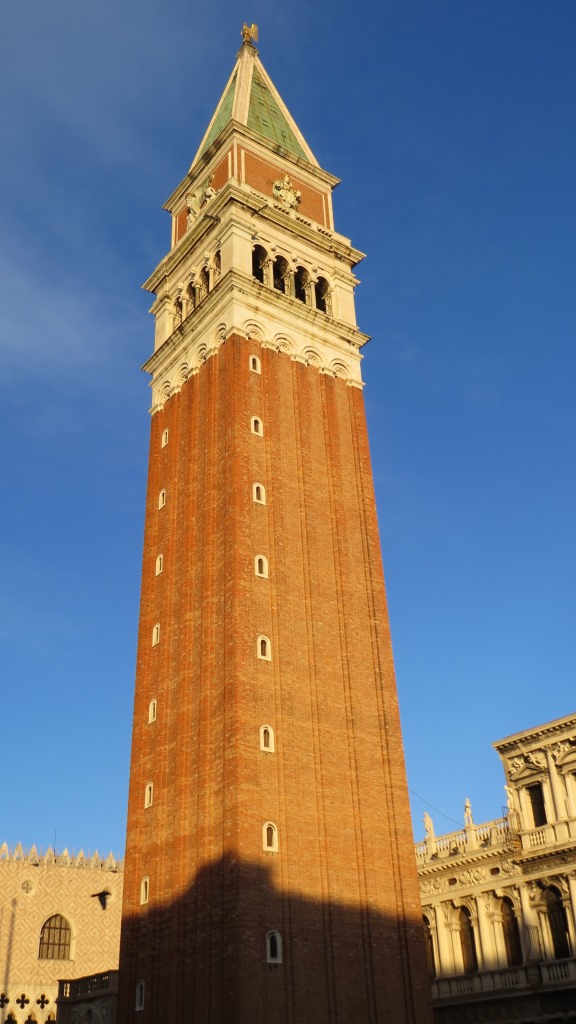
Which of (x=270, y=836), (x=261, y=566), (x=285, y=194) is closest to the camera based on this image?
(x=270, y=836)

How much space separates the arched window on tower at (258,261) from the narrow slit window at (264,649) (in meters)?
22.2

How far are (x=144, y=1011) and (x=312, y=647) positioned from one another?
15992mm

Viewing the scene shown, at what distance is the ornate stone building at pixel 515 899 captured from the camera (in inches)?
1857

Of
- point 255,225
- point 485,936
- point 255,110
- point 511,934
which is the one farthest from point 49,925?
point 255,110

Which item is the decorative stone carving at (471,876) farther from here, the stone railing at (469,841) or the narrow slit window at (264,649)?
the narrow slit window at (264,649)

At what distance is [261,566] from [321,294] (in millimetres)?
20596

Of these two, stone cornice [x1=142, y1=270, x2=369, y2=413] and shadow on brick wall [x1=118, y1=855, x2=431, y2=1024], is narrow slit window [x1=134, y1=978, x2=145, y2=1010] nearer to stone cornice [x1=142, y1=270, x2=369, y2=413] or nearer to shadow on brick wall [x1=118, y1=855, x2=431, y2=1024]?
shadow on brick wall [x1=118, y1=855, x2=431, y2=1024]

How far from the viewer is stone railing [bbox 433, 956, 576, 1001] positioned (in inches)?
1812

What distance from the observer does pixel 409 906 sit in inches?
1624

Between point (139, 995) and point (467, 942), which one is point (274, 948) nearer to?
point (139, 995)

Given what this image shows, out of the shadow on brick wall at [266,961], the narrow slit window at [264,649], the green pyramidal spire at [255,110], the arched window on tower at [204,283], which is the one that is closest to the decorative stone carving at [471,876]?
the shadow on brick wall at [266,961]

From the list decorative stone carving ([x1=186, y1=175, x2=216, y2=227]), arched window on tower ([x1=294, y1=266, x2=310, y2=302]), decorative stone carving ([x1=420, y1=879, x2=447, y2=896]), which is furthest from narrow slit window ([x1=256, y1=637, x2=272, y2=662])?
decorative stone carving ([x1=186, y1=175, x2=216, y2=227])

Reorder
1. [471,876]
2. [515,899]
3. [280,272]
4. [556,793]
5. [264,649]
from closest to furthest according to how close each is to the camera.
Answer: [264,649]
[556,793]
[515,899]
[471,876]
[280,272]

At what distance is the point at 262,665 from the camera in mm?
41938
